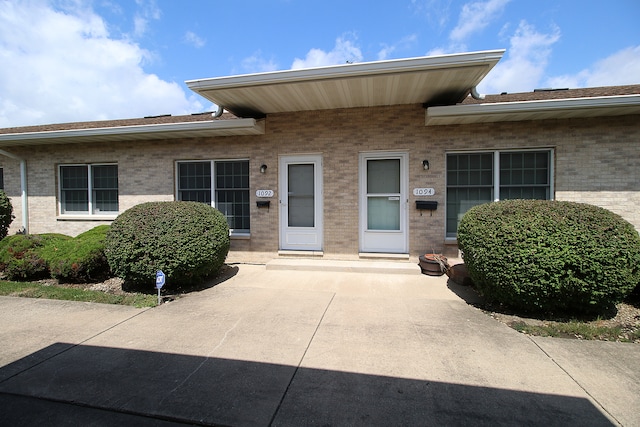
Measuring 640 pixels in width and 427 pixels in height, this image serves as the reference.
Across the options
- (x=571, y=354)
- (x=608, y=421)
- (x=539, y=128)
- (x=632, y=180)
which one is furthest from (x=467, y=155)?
(x=608, y=421)

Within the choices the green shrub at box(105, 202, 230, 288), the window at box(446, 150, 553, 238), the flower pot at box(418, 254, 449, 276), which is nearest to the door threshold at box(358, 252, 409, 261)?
the flower pot at box(418, 254, 449, 276)

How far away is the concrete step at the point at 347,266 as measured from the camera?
6.50m

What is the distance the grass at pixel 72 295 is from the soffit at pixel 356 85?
13.0 ft

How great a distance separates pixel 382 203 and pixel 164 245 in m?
4.61

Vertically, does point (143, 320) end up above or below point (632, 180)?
below

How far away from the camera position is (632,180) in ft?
20.5

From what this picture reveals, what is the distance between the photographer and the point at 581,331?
3.89 m

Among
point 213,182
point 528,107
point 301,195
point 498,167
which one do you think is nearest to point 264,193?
point 301,195

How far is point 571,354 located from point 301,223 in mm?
5456

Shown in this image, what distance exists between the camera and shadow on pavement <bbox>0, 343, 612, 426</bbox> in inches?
93.3

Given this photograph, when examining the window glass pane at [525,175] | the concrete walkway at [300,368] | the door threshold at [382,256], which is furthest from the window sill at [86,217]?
the window glass pane at [525,175]

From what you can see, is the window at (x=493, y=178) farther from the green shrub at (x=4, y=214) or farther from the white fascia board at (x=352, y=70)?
the green shrub at (x=4, y=214)

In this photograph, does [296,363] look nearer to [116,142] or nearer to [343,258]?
[343,258]

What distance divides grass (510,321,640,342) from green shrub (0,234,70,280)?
28.2ft
